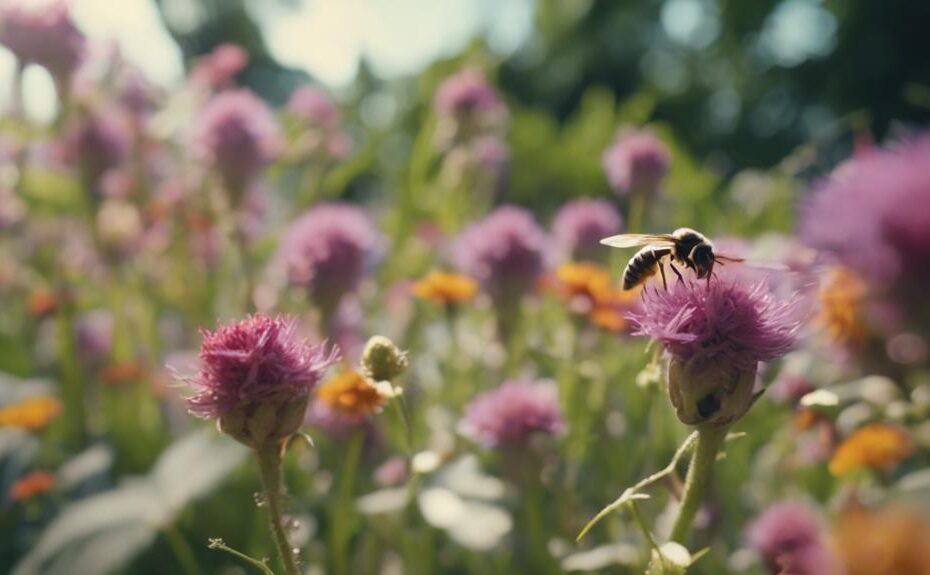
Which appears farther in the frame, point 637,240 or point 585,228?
point 585,228

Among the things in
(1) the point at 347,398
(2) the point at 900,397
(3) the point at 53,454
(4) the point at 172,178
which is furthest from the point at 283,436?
(4) the point at 172,178

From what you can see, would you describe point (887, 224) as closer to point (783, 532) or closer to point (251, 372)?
point (251, 372)

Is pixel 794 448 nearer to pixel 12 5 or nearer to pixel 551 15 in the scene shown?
pixel 12 5

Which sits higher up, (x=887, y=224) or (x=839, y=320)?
(x=839, y=320)

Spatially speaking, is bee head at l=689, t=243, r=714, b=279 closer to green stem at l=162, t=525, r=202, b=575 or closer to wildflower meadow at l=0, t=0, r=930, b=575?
wildflower meadow at l=0, t=0, r=930, b=575

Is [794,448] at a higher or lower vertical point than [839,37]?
lower

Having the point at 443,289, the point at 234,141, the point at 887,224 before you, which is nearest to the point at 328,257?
the point at 443,289
